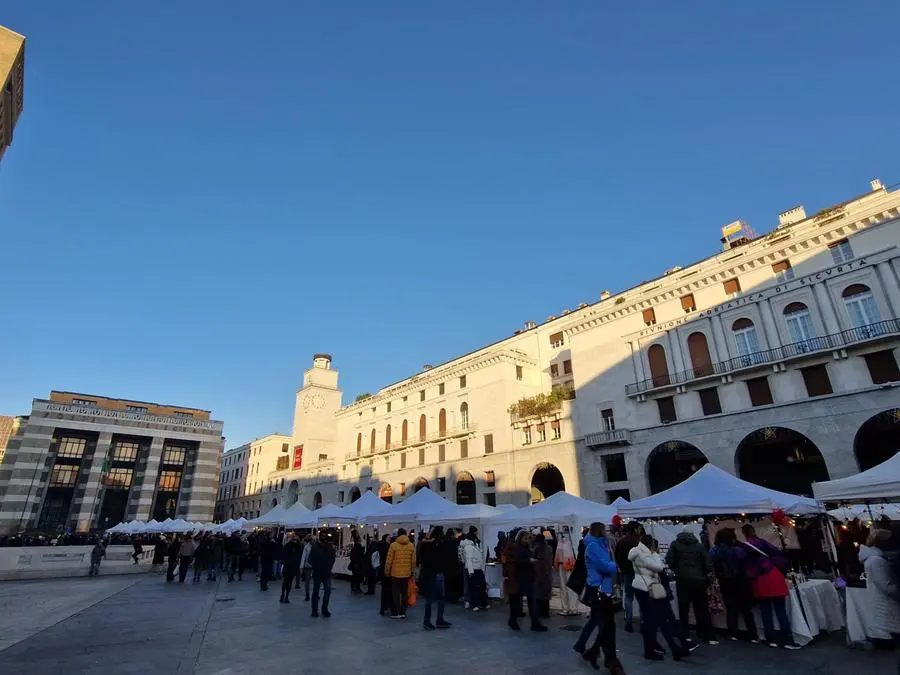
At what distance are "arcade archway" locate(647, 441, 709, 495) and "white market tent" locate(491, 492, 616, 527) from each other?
1509 centimetres

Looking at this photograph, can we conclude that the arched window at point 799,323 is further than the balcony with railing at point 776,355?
Yes

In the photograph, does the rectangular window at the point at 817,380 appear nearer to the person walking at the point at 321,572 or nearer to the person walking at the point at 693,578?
the person walking at the point at 693,578

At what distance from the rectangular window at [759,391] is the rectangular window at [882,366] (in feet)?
12.7

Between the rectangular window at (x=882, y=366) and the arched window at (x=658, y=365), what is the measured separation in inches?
339

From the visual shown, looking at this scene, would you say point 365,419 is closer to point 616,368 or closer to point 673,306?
point 616,368

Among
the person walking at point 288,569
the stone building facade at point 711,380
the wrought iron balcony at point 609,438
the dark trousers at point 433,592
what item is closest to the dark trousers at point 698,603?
the dark trousers at point 433,592

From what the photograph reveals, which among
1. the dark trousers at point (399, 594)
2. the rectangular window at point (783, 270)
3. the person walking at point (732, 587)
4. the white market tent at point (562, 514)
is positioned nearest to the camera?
the person walking at point (732, 587)

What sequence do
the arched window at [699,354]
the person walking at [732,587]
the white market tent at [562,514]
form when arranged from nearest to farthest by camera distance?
the person walking at [732,587], the white market tent at [562,514], the arched window at [699,354]

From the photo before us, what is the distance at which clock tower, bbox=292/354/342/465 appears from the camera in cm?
5825

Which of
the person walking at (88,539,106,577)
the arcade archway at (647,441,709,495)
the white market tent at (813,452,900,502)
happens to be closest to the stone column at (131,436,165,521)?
the person walking at (88,539,106,577)

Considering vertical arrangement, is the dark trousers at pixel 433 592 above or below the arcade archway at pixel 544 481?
below

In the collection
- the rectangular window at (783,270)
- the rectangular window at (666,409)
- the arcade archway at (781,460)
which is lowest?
the arcade archway at (781,460)

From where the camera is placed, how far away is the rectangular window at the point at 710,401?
82.5 ft

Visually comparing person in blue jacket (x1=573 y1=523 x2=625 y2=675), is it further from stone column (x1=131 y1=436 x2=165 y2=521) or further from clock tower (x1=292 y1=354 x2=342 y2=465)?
stone column (x1=131 y1=436 x2=165 y2=521)
